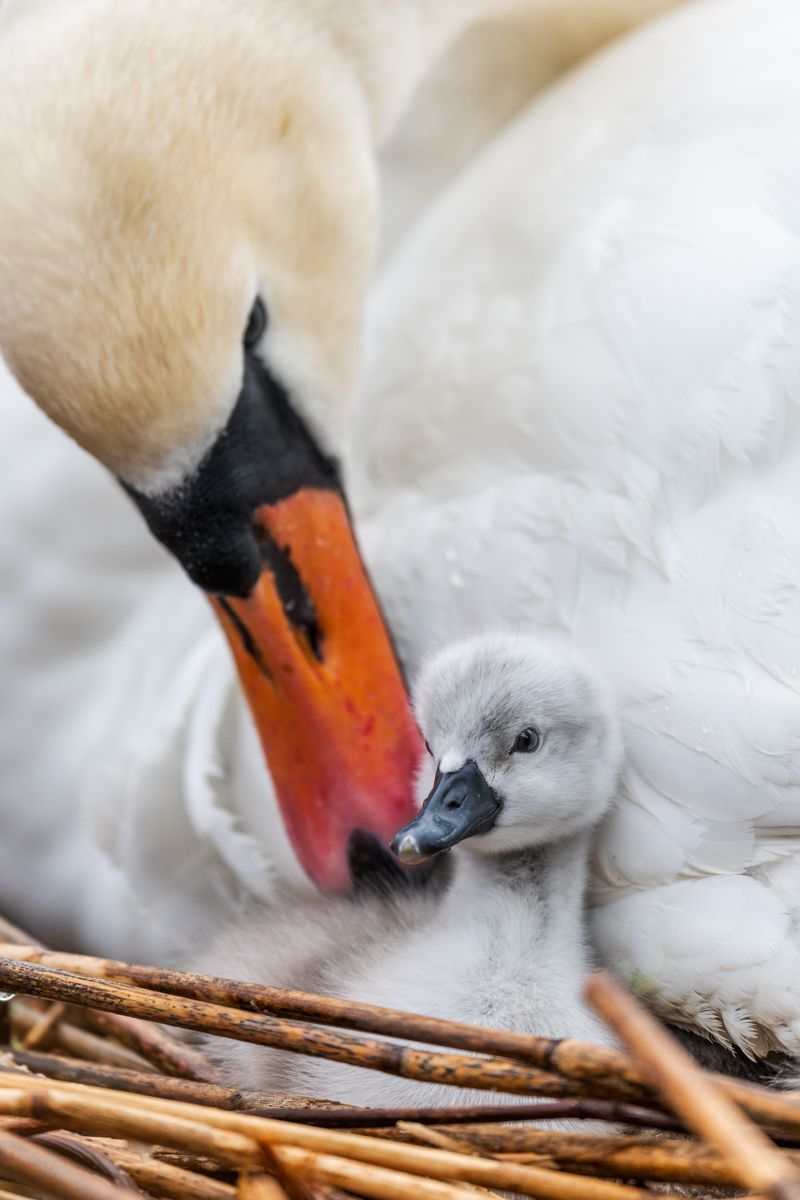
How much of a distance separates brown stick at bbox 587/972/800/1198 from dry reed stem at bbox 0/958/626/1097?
0.49ft

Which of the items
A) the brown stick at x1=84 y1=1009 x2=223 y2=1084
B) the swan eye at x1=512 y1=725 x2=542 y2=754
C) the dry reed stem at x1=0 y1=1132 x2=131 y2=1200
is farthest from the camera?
the brown stick at x1=84 y1=1009 x2=223 y2=1084

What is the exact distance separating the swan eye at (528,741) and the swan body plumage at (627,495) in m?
0.09

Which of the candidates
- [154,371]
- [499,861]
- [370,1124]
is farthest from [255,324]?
[370,1124]

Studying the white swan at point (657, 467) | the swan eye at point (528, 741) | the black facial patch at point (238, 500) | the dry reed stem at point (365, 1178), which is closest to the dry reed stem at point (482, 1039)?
the dry reed stem at point (365, 1178)

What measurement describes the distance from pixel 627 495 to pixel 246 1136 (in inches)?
27.6

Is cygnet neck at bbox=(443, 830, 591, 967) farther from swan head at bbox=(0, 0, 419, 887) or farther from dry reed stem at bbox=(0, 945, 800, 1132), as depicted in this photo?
dry reed stem at bbox=(0, 945, 800, 1132)

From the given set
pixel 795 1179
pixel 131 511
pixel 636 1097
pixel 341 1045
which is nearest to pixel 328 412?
pixel 131 511

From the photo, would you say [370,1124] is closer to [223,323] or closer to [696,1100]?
[696,1100]

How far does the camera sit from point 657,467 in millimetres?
1645

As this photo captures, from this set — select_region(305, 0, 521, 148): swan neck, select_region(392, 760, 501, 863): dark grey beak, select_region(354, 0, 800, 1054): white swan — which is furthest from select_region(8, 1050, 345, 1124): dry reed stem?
select_region(305, 0, 521, 148): swan neck

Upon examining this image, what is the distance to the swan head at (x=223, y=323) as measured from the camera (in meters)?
1.67

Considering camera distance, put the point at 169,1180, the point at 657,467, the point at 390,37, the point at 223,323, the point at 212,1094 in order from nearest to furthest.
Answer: the point at 169,1180 → the point at 212,1094 → the point at 657,467 → the point at 223,323 → the point at 390,37

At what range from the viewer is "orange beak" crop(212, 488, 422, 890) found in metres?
1.82

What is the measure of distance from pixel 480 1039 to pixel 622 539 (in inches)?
21.0
